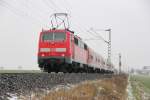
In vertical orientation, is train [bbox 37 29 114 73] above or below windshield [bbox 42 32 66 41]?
below

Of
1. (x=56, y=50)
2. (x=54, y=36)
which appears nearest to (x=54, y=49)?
(x=56, y=50)

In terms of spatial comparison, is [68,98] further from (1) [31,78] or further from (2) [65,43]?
(2) [65,43]

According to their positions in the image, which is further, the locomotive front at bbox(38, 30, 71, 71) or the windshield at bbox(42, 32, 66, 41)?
the windshield at bbox(42, 32, 66, 41)

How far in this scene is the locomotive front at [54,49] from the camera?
25969 mm

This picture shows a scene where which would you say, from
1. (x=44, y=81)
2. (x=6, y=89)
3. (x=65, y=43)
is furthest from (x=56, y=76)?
(x=6, y=89)

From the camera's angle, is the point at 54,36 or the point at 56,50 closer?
the point at 56,50

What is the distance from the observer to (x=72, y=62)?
2697 cm

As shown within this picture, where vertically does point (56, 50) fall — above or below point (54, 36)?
below

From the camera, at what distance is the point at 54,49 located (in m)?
26.5

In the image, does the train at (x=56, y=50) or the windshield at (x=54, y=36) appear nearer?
the train at (x=56, y=50)

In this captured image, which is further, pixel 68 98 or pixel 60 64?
pixel 60 64

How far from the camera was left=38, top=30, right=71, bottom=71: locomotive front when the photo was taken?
2597 centimetres

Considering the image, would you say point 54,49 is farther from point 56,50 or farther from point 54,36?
point 54,36

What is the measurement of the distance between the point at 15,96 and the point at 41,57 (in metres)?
14.7
